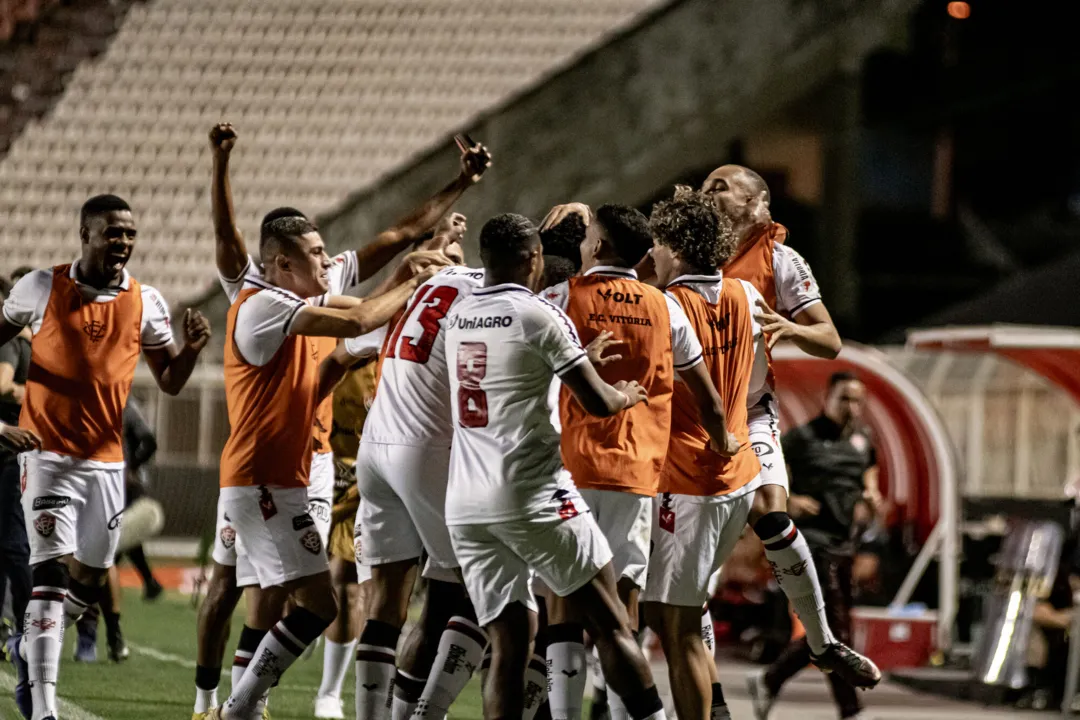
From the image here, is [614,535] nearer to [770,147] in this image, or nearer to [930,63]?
[770,147]

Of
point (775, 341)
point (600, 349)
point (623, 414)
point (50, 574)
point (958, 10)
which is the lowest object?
point (50, 574)

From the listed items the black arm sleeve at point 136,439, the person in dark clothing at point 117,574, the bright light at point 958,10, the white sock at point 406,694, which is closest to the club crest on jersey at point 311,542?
the white sock at point 406,694

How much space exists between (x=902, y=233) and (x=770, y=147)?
3.36 metres

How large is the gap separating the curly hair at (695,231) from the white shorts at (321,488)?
1949 mm

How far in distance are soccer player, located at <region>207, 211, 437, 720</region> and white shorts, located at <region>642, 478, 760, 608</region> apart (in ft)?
4.50

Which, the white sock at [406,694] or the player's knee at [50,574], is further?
A: the player's knee at [50,574]

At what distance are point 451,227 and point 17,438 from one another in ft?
6.89

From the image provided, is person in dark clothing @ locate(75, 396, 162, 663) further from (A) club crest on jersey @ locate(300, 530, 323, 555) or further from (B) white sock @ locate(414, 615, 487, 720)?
(B) white sock @ locate(414, 615, 487, 720)

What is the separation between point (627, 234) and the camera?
264 inches

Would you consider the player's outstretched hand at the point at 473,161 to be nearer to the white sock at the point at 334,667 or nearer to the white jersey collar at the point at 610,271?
the white jersey collar at the point at 610,271

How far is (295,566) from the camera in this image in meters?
6.87

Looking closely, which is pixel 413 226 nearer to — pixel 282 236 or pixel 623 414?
pixel 282 236

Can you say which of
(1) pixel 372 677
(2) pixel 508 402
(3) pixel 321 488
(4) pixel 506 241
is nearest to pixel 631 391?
(2) pixel 508 402

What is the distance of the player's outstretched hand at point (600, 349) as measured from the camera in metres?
6.29
